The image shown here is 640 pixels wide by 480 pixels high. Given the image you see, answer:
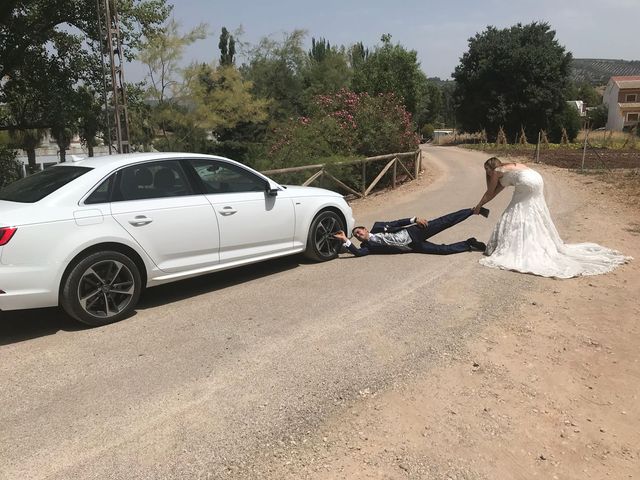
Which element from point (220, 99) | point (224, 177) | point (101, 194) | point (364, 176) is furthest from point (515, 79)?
point (101, 194)

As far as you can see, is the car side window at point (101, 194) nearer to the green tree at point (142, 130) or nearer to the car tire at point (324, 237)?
the car tire at point (324, 237)

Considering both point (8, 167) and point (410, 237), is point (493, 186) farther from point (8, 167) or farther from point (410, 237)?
point (8, 167)

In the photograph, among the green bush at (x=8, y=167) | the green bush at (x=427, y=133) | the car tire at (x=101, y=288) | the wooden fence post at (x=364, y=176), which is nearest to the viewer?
the car tire at (x=101, y=288)

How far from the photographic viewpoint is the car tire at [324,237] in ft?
23.1

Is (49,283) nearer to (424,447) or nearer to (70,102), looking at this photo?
(424,447)

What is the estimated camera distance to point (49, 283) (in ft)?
15.0

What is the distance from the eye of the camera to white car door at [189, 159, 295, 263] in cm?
588

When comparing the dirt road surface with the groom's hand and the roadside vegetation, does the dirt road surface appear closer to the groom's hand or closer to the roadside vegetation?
the groom's hand

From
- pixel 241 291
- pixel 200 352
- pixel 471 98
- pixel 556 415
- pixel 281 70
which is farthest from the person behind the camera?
pixel 471 98

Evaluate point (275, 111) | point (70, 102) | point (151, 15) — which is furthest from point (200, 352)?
point (275, 111)

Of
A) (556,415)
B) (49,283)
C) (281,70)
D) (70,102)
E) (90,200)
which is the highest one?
(281,70)

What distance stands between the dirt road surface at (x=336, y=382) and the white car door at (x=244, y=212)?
0.46 meters

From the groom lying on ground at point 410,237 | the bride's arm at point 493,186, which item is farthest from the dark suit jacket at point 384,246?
the bride's arm at point 493,186

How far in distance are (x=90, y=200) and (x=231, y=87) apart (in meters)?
32.7
